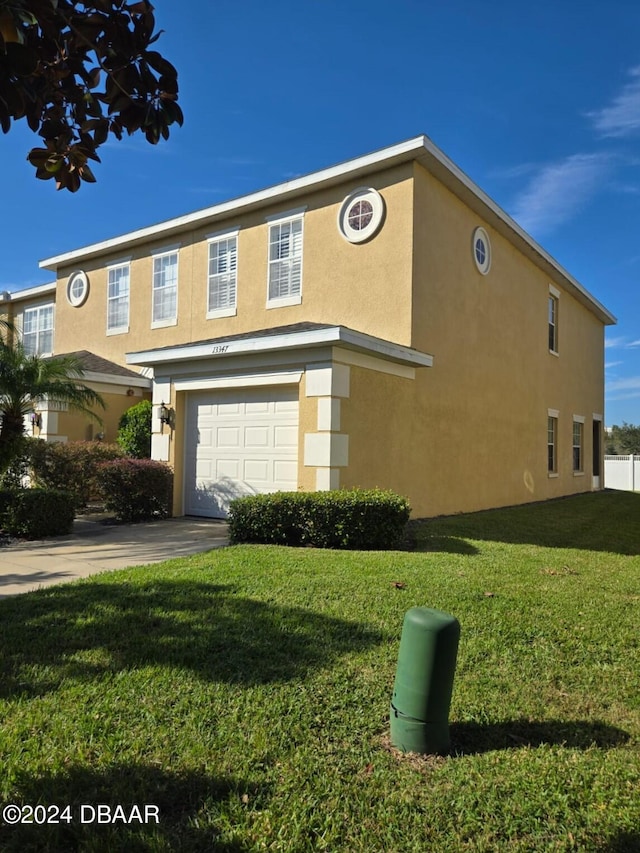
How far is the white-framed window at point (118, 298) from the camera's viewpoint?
16.9m

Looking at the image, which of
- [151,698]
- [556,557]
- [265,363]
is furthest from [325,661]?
[265,363]

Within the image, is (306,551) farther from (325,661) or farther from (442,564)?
(325,661)

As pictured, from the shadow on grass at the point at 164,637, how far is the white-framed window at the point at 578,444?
18.7 m

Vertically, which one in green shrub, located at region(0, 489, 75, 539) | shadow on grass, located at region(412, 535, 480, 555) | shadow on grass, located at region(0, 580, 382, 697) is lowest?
shadow on grass, located at region(0, 580, 382, 697)

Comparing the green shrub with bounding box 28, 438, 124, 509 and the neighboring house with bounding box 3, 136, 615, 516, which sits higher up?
the neighboring house with bounding box 3, 136, 615, 516

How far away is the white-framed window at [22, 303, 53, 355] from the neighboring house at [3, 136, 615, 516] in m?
3.50

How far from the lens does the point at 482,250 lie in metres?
14.5

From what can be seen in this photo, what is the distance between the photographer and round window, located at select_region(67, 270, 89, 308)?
18.2 metres

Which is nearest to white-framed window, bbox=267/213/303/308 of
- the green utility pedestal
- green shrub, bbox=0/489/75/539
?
green shrub, bbox=0/489/75/539

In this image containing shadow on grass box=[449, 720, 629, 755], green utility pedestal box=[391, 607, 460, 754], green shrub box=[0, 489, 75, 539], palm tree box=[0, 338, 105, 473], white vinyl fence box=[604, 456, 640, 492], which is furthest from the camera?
white vinyl fence box=[604, 456, 640, 492]

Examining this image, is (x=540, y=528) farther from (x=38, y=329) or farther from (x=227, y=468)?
(x=38, y=329)

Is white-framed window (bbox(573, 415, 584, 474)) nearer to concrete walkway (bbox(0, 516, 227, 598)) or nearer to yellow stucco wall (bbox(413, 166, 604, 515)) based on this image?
yellow stucco wall (bbox(413, 166, 604, 515))

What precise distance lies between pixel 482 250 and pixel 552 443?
7728 millimetres

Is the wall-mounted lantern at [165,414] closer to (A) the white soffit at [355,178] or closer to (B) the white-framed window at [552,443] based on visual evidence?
(A) the white soffit at [355,178]
